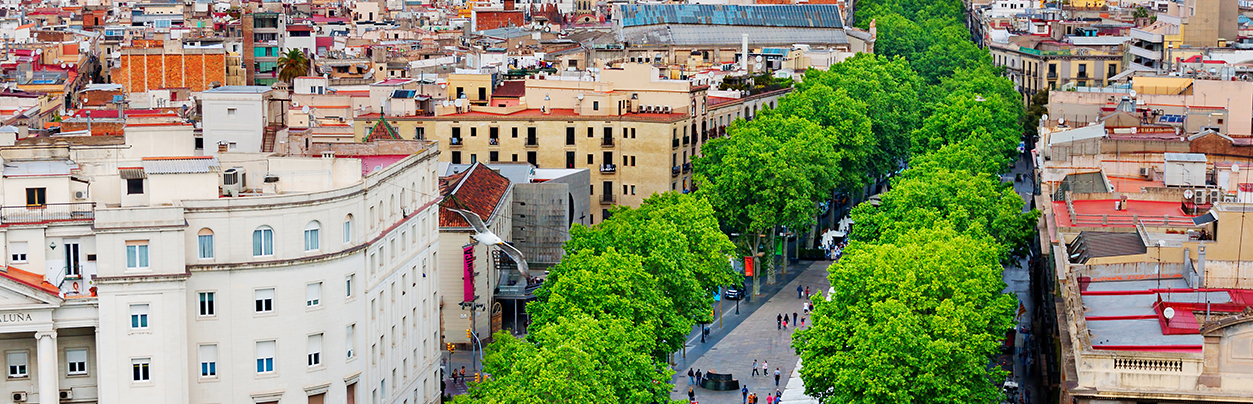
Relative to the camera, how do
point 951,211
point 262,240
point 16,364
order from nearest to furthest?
point 16,364 → point 262,240 → point 951,211

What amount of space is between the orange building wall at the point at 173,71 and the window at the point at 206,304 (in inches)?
3199

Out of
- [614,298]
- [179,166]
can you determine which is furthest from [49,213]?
[614,298]

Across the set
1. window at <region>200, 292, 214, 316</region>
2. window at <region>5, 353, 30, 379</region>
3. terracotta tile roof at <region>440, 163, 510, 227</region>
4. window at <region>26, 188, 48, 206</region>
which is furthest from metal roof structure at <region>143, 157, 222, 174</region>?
terracotta tile roof at <region>440, 163, 510, 227</region>

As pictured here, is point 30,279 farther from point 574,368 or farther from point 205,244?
point 574,368

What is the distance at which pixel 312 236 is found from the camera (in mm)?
67000

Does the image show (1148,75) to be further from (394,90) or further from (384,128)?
(384,128)

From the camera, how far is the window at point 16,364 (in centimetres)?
6494

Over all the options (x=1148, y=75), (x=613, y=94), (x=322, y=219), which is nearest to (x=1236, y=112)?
(x=1148, y=75)

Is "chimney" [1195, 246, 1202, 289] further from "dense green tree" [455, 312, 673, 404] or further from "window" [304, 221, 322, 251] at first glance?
"window" [304, 221, 322, 251]

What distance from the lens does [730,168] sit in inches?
4636

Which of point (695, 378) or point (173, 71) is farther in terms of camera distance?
point (173, 71)

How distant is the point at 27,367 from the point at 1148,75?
97.2 meters

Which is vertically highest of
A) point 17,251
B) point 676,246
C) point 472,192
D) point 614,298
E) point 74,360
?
point 17,251

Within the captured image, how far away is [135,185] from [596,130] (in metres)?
59.0
